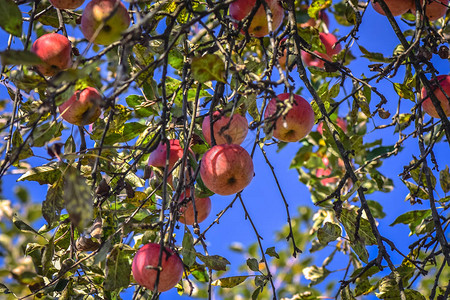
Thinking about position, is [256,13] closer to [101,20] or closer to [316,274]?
[101,20]

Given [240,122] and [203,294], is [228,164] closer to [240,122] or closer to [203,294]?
[240,122]

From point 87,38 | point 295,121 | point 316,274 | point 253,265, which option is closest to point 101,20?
point 87,38

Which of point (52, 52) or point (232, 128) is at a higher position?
point (52, 52)

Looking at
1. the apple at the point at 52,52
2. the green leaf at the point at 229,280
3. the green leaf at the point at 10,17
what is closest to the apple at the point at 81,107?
the apple at the point at 52,52

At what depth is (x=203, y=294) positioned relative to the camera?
373 cm

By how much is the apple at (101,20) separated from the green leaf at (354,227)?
1039 mm

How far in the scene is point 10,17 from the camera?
4.51 ft

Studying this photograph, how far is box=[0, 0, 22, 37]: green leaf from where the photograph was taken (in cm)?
136

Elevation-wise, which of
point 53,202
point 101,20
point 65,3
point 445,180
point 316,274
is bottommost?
point 53,202

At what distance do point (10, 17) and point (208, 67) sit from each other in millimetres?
604

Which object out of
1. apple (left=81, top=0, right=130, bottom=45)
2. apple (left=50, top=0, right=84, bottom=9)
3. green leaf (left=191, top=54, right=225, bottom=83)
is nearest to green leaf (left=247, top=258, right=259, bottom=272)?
green leaf (left=191, top=54, right=225, bottom=83)

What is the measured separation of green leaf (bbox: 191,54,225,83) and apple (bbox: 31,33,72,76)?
62cm

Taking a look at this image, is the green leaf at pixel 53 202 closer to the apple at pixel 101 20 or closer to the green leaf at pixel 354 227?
the apple at pixel 101 20

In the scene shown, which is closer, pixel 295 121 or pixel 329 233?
pixel 295 121
